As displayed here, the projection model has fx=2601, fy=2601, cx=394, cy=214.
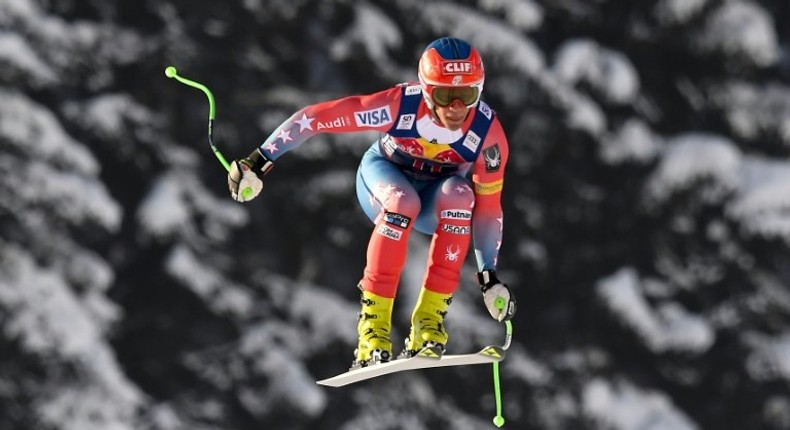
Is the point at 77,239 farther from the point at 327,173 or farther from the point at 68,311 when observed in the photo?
the point at 327,173

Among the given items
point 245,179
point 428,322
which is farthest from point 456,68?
point 428,322

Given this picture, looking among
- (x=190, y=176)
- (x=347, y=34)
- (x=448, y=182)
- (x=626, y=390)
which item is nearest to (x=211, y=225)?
(x=190, y=176)

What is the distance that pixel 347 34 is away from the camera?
3191 centimetres

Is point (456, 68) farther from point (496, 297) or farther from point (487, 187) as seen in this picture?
point (496, 297)

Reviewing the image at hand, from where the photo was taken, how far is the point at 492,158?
52.4 ft

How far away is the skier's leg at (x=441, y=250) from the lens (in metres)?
15.9

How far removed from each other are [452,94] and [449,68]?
18cm

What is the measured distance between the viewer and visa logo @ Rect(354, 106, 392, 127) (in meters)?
15.6

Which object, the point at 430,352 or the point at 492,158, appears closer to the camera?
the point at 430,352

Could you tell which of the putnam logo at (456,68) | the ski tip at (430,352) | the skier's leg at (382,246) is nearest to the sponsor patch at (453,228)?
the skier's leg at (382,246)

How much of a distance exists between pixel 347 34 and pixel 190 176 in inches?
102

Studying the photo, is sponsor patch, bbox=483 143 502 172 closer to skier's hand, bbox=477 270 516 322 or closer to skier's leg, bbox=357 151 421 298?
skier's leg, bbox=357 151 421 298

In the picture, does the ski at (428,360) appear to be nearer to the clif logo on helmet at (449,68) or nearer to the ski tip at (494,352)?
the ski tip at (494,352)

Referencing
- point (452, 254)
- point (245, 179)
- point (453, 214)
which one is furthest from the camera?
point (452, 254)
